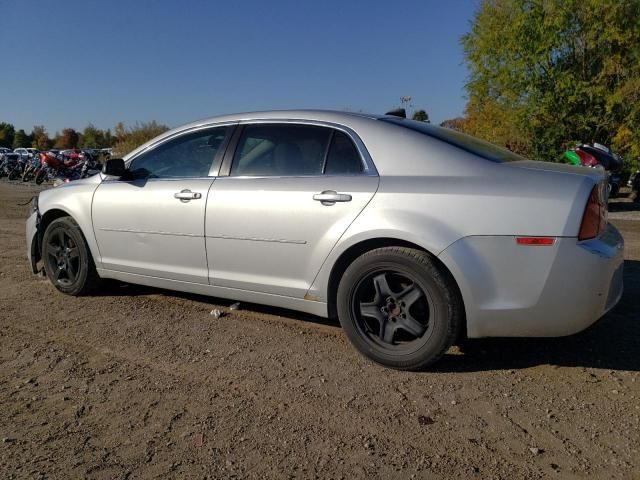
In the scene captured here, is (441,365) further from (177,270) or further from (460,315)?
(177,270)

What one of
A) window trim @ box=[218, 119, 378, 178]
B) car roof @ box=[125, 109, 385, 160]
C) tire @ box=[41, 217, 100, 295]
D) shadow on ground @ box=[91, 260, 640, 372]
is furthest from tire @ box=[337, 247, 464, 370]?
tire @ box=[41, 217, 100, 295]

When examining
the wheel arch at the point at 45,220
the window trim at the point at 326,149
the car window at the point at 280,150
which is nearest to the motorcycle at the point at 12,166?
the wheel arch at the point at 45,220

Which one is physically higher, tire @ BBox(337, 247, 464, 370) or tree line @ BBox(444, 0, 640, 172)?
tree line @ BBox(444, 0, 640, 172)

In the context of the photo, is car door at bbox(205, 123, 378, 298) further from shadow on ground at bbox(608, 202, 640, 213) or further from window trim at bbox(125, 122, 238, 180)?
shadow on ground at bbox(608, 202, 640, 213)

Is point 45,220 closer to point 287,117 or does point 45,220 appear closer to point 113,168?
point 113,168

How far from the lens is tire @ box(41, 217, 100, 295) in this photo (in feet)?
16.3

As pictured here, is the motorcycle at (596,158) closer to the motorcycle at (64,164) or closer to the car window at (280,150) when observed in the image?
the car window at (280,150)

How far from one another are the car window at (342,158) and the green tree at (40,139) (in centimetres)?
8176

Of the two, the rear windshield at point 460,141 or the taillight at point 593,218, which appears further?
the rear windshield at point 460,141

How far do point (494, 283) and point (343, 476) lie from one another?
1.39 metres

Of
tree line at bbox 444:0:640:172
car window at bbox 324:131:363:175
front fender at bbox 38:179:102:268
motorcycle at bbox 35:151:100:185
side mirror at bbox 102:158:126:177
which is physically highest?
tree line at bbox 444:0:640:172

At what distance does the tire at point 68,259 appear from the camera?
4.96 meters

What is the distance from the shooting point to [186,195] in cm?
425

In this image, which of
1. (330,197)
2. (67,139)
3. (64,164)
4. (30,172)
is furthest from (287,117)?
(67,139)
